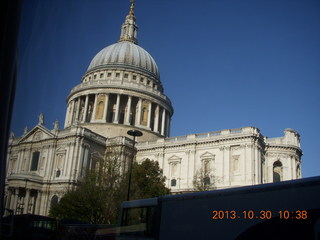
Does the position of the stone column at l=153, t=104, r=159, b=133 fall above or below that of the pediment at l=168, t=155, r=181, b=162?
above

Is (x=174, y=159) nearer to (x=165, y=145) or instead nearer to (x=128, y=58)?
(x=165, y=145)

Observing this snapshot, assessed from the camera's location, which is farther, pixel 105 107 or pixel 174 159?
pixel 105 107

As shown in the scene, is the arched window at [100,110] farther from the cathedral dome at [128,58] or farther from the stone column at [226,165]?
the stone column at [226,165]

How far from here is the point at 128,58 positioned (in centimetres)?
6612

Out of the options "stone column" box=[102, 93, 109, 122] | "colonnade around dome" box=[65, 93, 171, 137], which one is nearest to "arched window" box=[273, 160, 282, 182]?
"colonnade around dome" box=[65, 93, 171, 137]

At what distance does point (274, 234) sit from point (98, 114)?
52.3 metres
